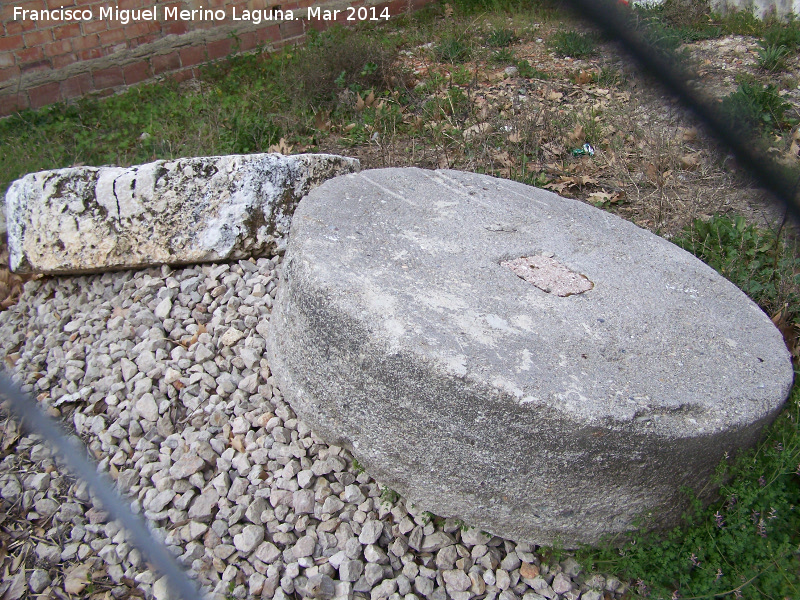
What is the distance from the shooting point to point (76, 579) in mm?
1892

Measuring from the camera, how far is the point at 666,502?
5.57ft

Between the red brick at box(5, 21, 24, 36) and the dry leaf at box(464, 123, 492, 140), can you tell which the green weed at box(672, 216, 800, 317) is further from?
the red brick at box(5, 21, 24, 36)

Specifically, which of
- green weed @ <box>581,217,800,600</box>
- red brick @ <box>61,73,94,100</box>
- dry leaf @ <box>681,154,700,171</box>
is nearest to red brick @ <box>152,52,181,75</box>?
red brick @ <box>61,73,94,100</box>

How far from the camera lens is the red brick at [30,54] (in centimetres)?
436

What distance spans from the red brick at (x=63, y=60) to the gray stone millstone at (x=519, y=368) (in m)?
3.37

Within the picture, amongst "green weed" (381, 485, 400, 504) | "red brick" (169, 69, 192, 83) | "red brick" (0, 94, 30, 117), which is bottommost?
"green weed" (381, 485, 400, 504)

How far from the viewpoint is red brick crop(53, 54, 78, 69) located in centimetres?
450

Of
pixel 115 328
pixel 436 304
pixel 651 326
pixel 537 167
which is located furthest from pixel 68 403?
pixel 537 167

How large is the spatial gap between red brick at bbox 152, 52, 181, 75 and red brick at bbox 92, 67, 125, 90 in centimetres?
26

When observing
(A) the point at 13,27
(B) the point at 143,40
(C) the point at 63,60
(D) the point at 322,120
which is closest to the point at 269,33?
(B) the point at 143,40

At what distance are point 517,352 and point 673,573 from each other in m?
0.76

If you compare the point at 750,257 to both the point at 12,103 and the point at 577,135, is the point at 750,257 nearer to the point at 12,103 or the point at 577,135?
the point at 577,135

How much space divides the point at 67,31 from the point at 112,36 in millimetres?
300

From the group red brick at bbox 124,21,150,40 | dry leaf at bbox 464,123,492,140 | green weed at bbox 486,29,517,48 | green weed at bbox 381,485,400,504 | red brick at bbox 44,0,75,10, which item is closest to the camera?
green weed at bbox 381,485,400,504
